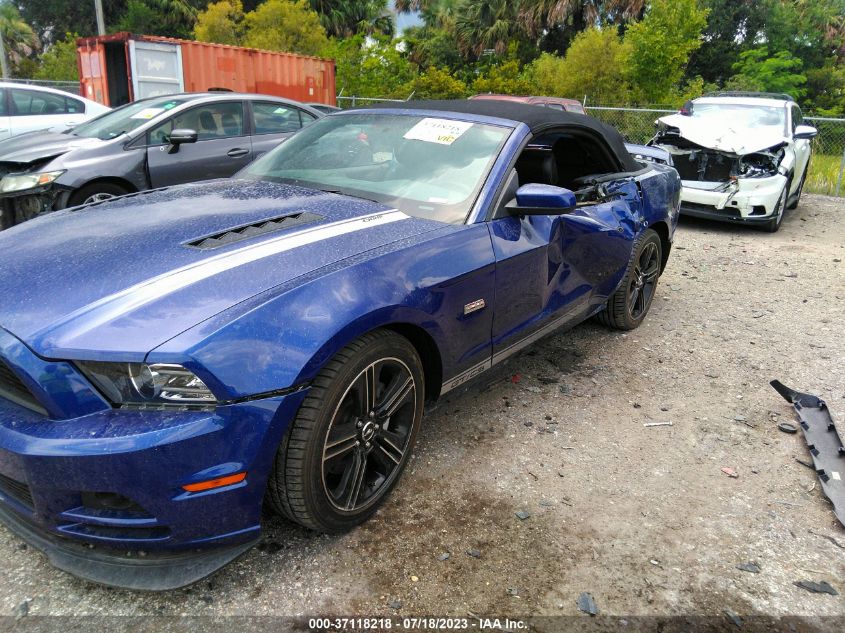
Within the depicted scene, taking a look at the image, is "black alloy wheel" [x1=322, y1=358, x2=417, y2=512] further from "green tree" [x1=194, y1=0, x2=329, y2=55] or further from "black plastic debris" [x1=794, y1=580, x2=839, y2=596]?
"green tree" [x1=194, y1=0, x2=329, y2=55]

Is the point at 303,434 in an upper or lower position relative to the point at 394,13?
lower

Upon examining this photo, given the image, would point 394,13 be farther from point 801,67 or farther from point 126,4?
point 801,67

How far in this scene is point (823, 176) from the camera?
13078 millimetres

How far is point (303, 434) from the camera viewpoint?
220 cm

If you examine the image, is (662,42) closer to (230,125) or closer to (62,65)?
(230,125)

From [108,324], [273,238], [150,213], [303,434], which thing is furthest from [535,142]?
[108,324]

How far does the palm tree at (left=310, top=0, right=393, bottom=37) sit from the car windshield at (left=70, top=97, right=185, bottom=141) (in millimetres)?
28210

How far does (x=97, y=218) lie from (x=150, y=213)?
0.23 metres

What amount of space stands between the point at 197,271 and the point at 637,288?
3.57 metres

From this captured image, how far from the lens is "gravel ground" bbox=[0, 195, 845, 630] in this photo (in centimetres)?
227

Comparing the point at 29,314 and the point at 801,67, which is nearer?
the point at 29,314

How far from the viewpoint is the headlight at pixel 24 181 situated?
5926 mm

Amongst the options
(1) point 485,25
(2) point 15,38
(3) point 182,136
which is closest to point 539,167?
(3) point 182,136

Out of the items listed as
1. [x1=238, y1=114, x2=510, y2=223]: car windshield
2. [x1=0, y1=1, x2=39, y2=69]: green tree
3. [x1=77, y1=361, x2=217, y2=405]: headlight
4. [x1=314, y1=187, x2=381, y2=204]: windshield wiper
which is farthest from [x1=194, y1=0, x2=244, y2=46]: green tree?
[x1=77, y1=361, x2=217, y2=405]: headlight
